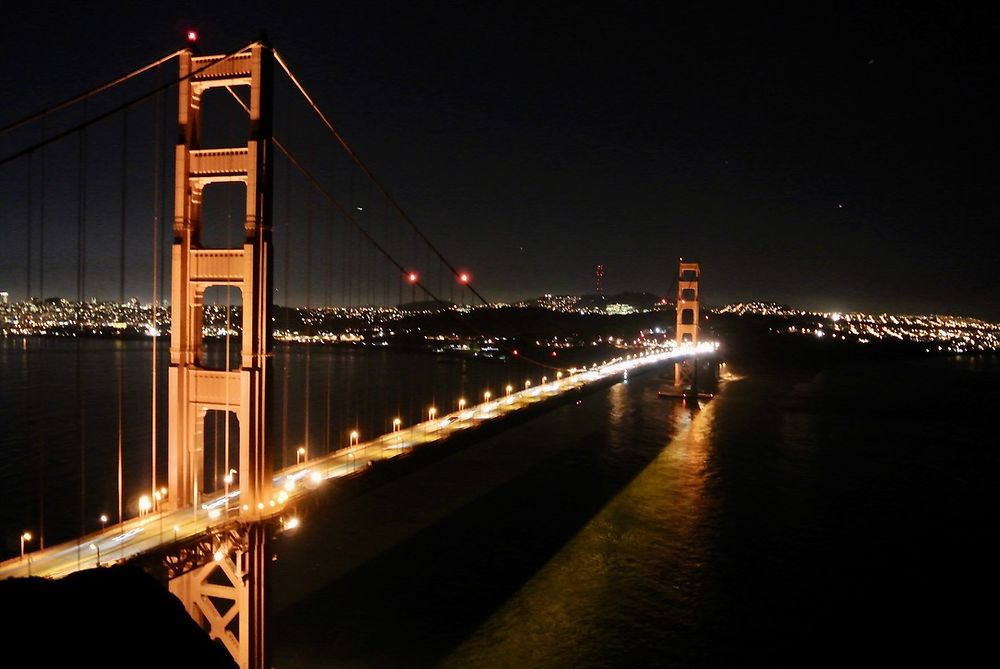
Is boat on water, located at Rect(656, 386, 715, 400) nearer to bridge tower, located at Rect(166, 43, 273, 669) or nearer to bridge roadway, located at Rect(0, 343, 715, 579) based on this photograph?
bridge roadway, located at Rect(0, 343, 715, 579)

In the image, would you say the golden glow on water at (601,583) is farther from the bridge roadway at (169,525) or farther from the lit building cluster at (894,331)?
the lit building cluster at (894,331)

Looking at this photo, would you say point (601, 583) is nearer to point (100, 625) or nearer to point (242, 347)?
point (242, 347)

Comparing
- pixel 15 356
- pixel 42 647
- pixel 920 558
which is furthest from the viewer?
pixel 15 356

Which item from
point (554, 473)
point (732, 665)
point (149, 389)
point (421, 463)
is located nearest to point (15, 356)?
point (149, 389)

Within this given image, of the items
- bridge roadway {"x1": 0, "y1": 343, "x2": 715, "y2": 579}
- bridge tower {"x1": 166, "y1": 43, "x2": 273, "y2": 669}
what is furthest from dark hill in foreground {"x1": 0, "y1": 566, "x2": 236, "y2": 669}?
bridge tower {"x1": 166, "y1": 43, "x2": 273, "y2": 669}

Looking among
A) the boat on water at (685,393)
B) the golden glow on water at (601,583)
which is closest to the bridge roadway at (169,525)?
the golden glow on water at (601,583)

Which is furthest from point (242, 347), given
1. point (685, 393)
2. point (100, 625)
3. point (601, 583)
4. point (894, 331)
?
point (894, 331)

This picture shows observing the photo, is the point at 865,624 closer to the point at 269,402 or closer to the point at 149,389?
the point at 269,402
